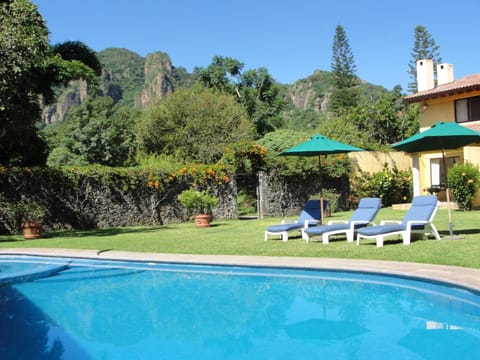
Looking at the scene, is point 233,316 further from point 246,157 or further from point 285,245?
point 246,157

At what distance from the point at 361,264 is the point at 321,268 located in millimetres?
664

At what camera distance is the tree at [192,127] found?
35406mm

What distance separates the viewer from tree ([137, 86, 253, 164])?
3541 centimetres

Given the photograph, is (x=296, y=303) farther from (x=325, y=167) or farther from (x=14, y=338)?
(x=325, y=167)

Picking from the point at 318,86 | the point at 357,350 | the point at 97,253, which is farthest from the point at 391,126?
the point at 318,86

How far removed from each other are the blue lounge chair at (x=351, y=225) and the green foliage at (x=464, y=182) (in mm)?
9281

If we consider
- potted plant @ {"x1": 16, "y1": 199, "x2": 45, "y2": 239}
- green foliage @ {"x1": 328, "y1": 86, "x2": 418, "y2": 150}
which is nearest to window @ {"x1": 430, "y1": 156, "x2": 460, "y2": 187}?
green foliage @ {"x1": 328, "y1": 86, "x2": 418, "y2": 150}

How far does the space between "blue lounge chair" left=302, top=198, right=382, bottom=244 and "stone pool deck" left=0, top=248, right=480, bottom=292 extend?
2.34 metres

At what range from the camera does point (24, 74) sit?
15.6 metres

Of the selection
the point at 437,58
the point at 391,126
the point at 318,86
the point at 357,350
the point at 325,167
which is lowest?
the point at 357,350

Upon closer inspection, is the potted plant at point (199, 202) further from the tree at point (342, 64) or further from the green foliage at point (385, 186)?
the tree at point (342, 64)

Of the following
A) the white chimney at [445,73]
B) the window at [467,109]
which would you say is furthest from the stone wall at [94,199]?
the white chimney at [445,73]

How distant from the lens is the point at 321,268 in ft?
27.1

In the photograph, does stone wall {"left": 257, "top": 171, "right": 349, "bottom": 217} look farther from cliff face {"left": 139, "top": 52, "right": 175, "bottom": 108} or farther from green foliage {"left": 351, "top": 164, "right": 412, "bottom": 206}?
cliff face {"left": 139, "top": 52, "right": 175, "bottom": 108}
